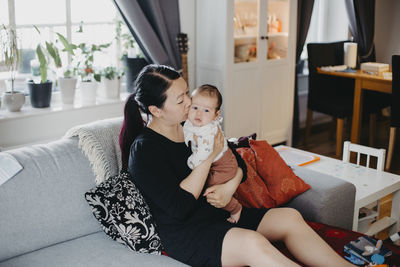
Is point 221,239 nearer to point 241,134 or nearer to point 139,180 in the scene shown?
→ point 139,180

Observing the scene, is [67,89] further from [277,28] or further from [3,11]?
[277,28]

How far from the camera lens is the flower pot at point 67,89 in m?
3.16

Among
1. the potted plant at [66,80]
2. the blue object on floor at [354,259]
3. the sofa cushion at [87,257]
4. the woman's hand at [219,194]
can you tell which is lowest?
the blue object on floor at [354,259]

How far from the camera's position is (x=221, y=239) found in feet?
5.46

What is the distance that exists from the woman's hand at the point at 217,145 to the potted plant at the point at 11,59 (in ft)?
5.29

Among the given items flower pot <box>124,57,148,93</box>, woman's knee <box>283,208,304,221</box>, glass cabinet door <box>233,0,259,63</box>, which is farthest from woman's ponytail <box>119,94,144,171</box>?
glass cabinet door <box>233,0,259,63</box>

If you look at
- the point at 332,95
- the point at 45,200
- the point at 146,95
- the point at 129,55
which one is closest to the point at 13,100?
the point at 129,55

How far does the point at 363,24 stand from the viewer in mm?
5016

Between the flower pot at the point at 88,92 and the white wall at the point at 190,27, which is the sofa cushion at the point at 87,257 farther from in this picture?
the white wall at the point at 190,27

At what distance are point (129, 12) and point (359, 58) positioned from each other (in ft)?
9.38

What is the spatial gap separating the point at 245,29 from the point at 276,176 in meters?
1.99

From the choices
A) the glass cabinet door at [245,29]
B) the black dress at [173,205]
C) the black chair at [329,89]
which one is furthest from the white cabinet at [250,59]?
the black dress at [173,205]

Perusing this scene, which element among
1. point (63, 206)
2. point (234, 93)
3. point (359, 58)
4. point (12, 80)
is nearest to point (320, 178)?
point (63, 206)

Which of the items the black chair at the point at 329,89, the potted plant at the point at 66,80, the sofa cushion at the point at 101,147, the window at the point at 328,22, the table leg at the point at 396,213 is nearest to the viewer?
the sofa cushion at the point at 101,147
